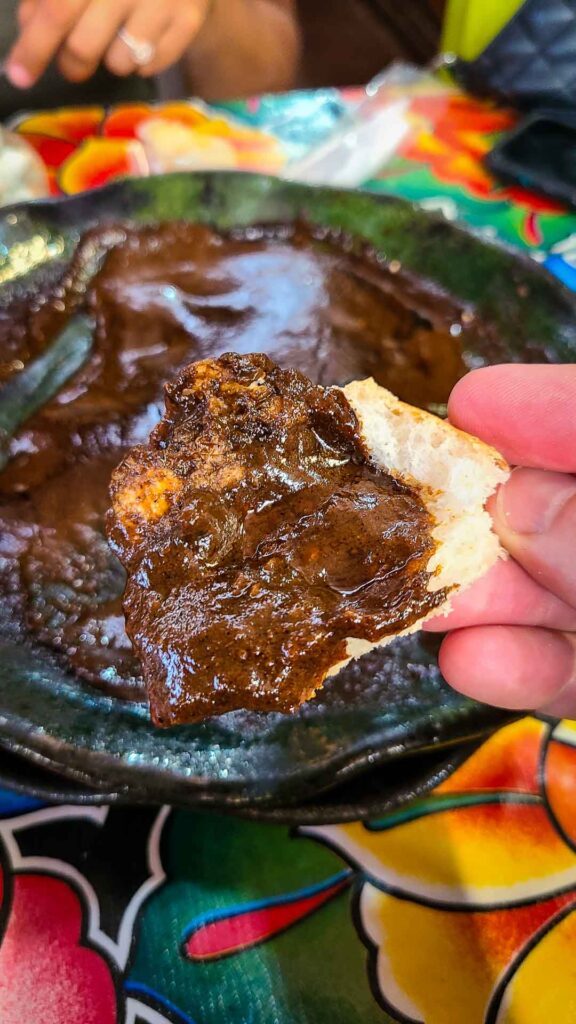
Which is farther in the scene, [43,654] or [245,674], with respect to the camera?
[43,654]

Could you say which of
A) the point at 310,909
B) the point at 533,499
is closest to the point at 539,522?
the point at 533,499

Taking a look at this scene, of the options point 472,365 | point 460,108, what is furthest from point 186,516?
point 460,108

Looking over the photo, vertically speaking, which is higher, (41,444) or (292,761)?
(41,444)

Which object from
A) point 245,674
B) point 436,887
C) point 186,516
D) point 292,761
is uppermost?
point 186,516

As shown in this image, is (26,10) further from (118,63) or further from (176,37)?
(176,37)

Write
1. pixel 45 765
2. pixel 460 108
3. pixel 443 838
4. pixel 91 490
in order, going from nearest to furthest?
1. pixel 45 765
2. pixel 443 838
3. pixel 91 490
4. pixel 460 108

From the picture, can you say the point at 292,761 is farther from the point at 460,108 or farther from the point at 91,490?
the point at 460,108

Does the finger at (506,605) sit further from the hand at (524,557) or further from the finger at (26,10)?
the finger at (26,10)
